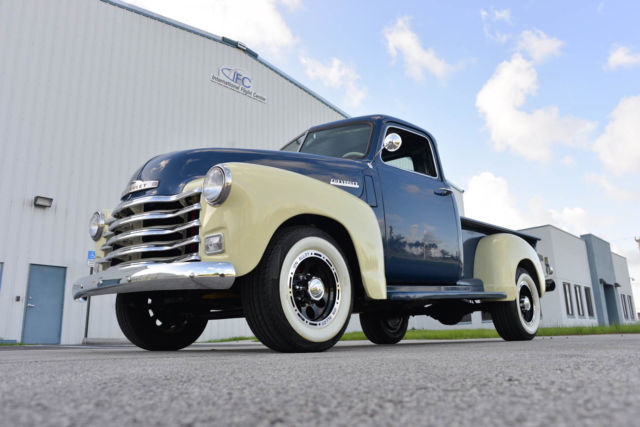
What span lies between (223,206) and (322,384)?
6.26 feet

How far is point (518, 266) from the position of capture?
6219 millimetres

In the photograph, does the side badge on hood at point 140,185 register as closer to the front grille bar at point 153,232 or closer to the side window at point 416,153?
the front grille bar at point 153,232

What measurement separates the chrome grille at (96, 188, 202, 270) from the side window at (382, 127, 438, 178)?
8.01 feet

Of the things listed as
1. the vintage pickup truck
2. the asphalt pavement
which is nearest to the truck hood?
the vintage pickup truck

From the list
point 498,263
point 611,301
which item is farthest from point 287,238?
point 611,301

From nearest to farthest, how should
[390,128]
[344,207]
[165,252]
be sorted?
[165,252], [344,207], [390,128]

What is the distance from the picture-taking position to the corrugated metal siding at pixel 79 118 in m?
12.1

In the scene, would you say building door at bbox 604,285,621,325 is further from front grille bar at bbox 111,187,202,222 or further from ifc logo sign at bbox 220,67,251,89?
front grille bar at bbox 111,187,202,222

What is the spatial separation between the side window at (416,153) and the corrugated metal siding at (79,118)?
1063 centimetres

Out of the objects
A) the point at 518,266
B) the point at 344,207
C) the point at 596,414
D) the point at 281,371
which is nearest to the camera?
the point at 596,414

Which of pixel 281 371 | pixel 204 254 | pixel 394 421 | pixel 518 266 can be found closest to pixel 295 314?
pixel 204 254

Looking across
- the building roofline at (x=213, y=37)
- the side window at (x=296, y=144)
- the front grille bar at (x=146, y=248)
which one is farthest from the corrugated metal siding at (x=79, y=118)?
the front grille bar at (x=146, y=248)

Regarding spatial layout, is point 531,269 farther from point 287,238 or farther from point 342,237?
point 287,238

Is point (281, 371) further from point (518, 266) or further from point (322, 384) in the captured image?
point (518, 266)
